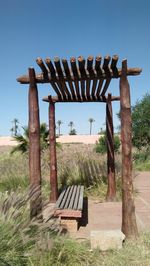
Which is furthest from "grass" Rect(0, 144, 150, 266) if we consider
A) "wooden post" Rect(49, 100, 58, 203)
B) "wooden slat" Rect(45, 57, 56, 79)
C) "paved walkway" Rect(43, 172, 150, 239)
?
"wooden post" Rect(49, 100, 58, 203)

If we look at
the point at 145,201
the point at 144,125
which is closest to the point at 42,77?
the point at 145,201

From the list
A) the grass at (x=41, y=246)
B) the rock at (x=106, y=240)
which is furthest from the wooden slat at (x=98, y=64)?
the rock at (x=106, y=240)

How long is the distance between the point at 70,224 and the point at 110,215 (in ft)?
4.13

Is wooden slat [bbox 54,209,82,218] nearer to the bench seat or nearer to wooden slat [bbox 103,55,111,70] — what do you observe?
the bench seat

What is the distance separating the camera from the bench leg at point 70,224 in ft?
18.3

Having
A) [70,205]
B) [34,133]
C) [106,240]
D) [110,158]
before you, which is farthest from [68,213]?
[110,158]

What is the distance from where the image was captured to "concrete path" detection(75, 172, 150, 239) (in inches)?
225

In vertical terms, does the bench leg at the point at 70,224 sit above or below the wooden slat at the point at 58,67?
below

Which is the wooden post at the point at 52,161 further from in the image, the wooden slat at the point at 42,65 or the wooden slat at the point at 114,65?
the wooden slat at the point at 114,65

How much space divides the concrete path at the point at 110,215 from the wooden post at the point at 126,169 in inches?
25.3

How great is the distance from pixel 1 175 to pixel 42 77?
4.86 meters

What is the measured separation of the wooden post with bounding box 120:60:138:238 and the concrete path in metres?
0.64

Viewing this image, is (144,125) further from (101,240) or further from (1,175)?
(101,240)

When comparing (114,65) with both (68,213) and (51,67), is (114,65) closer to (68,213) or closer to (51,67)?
(51,67)
